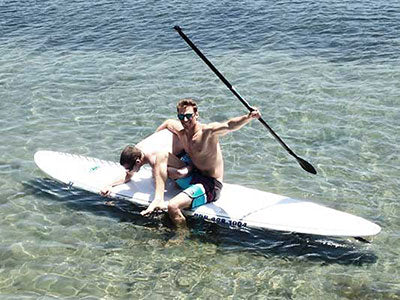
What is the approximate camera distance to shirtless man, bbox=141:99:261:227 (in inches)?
316

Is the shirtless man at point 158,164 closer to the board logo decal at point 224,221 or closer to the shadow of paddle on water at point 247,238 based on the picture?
the shadow of paddle on water at point 247,238

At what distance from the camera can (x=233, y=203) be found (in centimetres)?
852

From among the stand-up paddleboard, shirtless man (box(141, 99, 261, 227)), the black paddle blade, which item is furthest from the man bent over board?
the black paddle blade

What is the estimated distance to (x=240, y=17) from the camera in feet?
61.1

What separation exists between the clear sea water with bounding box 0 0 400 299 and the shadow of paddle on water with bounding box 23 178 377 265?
0.08 ft

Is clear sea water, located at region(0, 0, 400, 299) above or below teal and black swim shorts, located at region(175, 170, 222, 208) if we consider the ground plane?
below

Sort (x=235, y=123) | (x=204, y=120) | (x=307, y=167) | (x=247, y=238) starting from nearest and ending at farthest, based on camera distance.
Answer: (x=235, y=123), (x=247, y=238), (x=307, y=167), (x=204, y=120)

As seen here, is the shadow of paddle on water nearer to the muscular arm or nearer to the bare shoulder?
the bare shoulder

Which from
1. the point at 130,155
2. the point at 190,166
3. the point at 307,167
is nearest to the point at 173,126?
the point at 190,166

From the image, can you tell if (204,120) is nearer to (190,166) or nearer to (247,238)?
(190,166)

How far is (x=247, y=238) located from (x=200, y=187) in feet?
3.33

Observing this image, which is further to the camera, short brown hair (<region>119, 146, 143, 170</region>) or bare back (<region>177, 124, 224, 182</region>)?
short brown hair (<region>119, 146, 143, 170</region>)

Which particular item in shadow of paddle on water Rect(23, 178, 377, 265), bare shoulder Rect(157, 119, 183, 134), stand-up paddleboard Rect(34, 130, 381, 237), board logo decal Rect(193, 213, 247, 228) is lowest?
A: shadow of paddle on water Rect(23, 178, 377, 265)

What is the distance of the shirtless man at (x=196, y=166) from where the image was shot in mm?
8016
